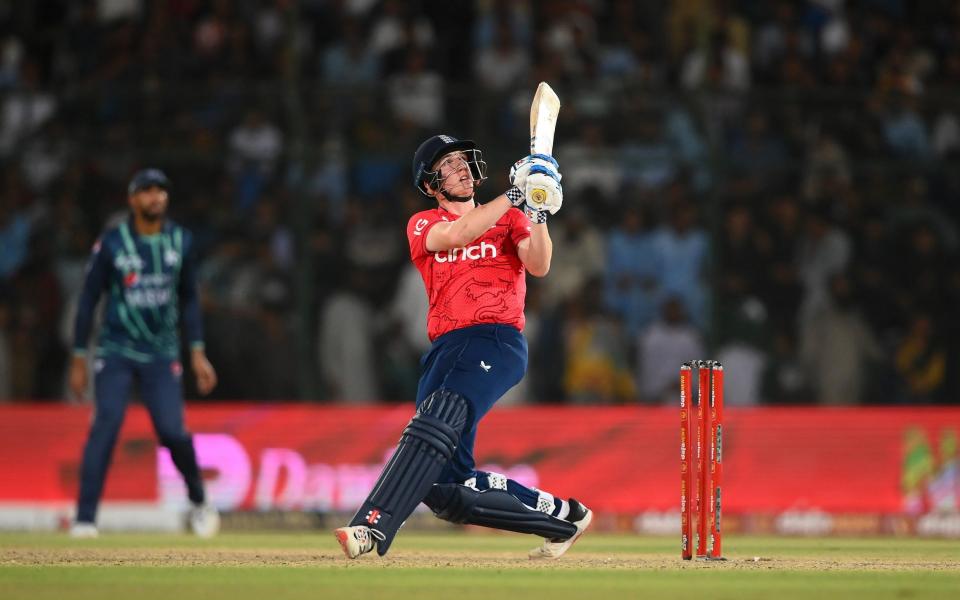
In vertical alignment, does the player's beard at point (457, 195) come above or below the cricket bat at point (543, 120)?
below

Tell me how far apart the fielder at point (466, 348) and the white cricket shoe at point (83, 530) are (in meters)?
3.66

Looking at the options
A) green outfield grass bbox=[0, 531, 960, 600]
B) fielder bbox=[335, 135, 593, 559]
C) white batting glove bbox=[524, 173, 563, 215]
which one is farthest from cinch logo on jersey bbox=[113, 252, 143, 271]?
white batting glove bbox=[524, 173, 563, 215]

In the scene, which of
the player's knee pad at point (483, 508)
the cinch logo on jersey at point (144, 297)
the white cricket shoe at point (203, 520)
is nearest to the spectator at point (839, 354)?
the white cricket shoe at point (203, 520)

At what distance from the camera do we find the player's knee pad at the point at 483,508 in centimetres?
752

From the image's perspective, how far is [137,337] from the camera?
34.4 feet

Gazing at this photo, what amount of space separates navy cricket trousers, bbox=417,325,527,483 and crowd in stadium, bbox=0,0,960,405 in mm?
6165

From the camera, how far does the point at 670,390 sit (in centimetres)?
1388

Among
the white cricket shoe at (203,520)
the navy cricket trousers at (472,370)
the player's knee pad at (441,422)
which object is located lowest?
the white cricket shoe at (203,520)

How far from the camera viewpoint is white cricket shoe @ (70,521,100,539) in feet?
34.1

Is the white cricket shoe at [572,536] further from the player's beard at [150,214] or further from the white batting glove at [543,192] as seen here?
the player's beard at [150,214]

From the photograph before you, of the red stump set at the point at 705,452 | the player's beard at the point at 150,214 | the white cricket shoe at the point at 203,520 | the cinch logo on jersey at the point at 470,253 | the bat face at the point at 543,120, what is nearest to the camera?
the bat face at the point at 543,120

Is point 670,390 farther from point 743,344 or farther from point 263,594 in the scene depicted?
point 263,594

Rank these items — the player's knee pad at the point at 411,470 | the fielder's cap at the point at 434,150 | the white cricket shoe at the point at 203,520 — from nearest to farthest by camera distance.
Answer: the player's knee pad at the point at 411,470 → the fielder's cap at the point at 434,150 → the white cricket shoe at the point at 203,520

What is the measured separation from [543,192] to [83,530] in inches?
187
